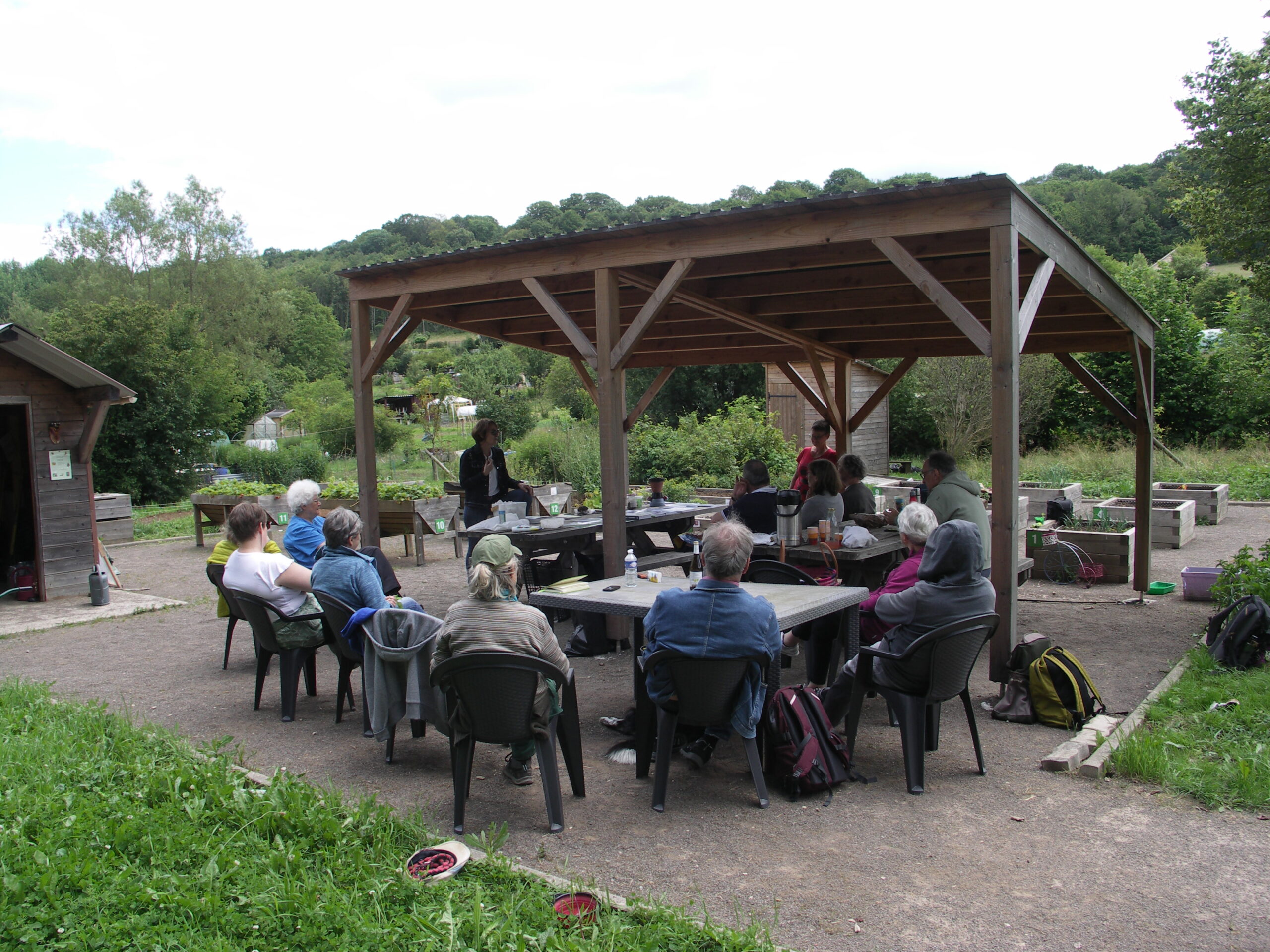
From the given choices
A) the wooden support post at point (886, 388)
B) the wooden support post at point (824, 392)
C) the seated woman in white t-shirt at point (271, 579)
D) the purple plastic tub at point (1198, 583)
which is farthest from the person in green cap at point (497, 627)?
the wooden support post at point (886, 388)

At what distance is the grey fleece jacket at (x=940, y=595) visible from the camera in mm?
3898

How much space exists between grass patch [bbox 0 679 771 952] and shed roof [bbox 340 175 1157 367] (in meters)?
3.84

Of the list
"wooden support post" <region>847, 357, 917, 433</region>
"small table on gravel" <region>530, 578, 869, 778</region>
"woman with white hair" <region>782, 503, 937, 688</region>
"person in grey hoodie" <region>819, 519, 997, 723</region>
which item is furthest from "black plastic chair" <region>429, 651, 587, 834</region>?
"wooden support post" <region>847, 357, 917, 433</region>

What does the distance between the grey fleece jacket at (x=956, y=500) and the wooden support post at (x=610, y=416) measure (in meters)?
2.11

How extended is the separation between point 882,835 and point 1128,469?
49.1ft

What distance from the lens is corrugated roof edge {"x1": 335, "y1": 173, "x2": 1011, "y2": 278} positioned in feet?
15.8

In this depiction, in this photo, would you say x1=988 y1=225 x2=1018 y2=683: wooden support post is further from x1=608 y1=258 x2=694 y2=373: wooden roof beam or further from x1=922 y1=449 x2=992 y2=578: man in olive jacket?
x1=608 y1=258 x2=694 y2=373: wooden roof beam

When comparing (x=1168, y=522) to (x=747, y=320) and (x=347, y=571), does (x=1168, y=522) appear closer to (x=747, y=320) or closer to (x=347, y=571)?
(x=747, y=320)

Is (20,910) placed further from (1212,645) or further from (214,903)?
(1212,645)

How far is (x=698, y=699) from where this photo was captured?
3514mm

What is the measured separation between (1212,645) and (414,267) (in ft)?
20.9

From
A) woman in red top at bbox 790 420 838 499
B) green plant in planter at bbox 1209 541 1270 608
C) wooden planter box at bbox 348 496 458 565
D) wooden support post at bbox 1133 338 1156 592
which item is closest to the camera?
green plant in planter at bbox 1209 541 1270 608

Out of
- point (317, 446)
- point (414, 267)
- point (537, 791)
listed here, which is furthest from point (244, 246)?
point (537, 791)

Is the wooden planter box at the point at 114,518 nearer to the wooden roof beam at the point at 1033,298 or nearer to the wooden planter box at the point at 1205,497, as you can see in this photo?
the wooden roof beam at the point at 1033,298
